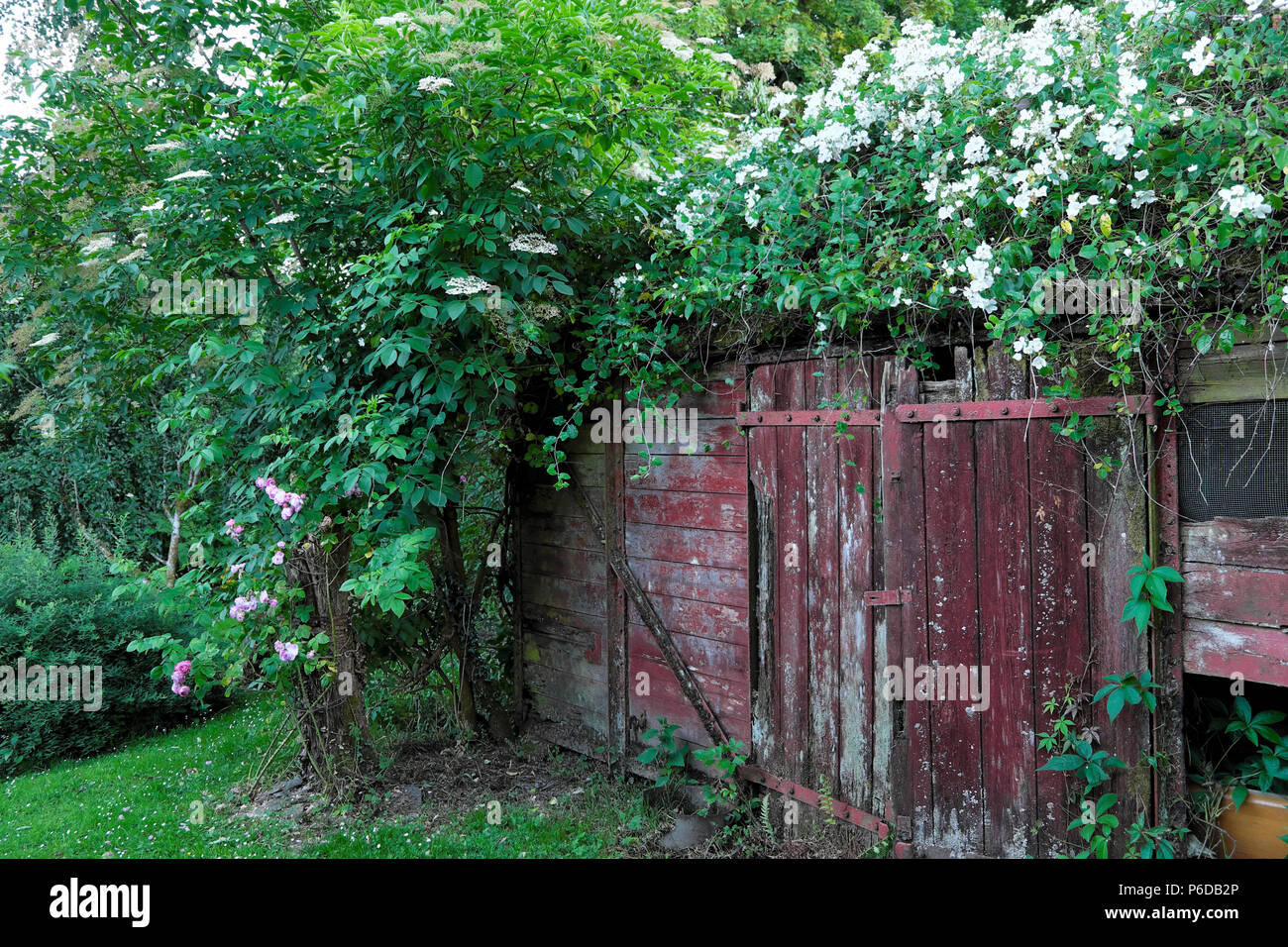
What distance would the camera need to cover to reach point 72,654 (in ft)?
20.7

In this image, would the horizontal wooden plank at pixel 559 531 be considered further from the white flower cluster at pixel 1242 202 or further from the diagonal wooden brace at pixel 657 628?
the white flower cluster at pixel 1242 202

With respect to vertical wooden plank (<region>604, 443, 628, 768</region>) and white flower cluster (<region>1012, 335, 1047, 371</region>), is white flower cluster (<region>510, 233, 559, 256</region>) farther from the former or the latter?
white flower cluster (<region>1012, 335, 1047, 371</region>)

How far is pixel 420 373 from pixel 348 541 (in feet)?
4.54

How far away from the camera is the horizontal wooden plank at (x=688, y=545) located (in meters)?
4.26

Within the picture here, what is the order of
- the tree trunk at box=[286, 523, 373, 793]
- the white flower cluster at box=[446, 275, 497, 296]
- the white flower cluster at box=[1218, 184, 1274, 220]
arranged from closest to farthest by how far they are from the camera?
the white flower cluster at box=[1218, 184, 1274, 220], the white flower cluster at box=[446, 275, 497, 296], the tree trunk at box=[286, 523, 373, 793]

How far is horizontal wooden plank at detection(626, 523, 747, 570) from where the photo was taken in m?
4.26

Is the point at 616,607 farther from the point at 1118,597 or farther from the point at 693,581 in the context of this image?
the point at 1118,597

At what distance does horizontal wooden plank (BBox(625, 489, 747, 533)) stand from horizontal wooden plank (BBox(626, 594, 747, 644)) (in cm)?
42

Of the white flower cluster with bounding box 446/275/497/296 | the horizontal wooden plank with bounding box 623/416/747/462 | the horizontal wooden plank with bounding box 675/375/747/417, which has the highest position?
the white flower cluster with bounding box 446/275/497/296

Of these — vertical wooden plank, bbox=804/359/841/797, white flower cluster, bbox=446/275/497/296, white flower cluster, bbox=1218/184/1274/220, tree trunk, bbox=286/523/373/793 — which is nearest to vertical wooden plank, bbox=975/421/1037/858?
vertical wooden plank, bbox=804/359/841/797

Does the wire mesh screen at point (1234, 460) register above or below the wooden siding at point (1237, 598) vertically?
above

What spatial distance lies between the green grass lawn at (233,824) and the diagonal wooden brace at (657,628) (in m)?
0.60

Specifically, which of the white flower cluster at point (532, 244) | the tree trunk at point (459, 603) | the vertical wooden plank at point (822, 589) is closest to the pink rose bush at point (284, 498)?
the tree trunk at point (459, 603)
